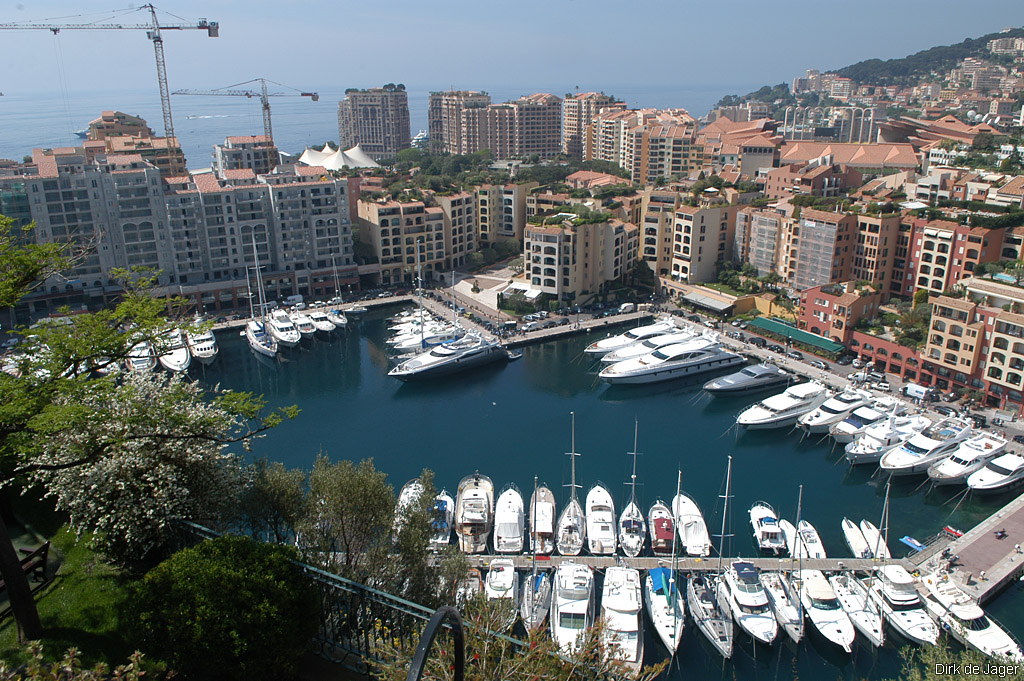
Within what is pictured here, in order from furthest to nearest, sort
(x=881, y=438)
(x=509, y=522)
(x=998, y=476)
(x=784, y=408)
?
(x=784, y=408) → (x=881, y=438) → (x=998, y=476) → (x=509, y=522)

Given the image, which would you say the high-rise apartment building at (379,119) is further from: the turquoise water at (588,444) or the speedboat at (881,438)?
the speedboat at (881,438)

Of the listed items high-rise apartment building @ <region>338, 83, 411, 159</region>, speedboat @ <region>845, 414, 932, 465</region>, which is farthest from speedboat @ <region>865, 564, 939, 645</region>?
high-rise apartment building @ <region>338, 83, 411, 159</region>

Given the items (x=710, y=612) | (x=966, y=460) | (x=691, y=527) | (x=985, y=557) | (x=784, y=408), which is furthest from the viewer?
(x=784, y=408)

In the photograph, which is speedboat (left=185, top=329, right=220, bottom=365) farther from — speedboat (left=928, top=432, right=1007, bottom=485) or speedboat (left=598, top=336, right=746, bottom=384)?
speedboat (left=928, top=432, right=1007, bottom=485)

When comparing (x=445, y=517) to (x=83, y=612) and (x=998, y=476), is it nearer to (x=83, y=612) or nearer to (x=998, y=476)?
(x=83, y=612)

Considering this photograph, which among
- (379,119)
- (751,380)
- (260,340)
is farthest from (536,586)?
(379,119)

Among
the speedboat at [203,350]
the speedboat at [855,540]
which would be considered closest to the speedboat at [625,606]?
the speedboat at [855,540]
